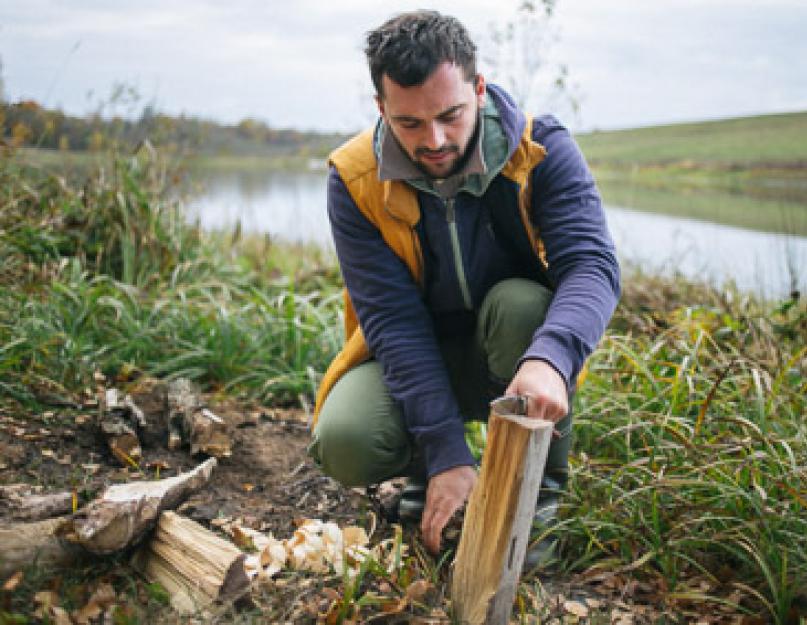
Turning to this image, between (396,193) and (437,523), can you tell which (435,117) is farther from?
(437,523)

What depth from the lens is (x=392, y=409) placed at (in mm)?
2334

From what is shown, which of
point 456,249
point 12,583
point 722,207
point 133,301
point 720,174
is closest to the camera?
point 12,583

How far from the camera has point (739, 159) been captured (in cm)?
1258

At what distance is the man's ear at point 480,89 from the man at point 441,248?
0.5 inches

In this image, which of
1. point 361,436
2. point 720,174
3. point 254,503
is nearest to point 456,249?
point 361,436

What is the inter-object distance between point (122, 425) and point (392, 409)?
110cm

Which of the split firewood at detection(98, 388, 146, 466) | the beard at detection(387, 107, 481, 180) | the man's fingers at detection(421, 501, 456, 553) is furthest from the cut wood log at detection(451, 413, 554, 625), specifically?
the split firewood at detection(98, 388, 146, 466)

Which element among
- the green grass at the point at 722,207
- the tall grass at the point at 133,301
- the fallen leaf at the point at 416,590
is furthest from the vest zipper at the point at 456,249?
the green grass at the point at 722,207

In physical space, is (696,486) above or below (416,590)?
above

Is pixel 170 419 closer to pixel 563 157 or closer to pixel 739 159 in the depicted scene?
pixel 563 157

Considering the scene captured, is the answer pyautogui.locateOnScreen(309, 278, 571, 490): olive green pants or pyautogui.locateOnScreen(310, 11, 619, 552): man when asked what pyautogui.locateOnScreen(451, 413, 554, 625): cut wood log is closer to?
pyautogui.locateOnScreen(310, 11, 619, 552): man

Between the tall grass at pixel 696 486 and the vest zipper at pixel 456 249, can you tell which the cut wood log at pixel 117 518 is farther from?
the tall grass at pixel 696 486

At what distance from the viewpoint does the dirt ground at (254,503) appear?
1885mm

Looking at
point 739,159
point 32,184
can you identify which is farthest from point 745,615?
point 739,159
